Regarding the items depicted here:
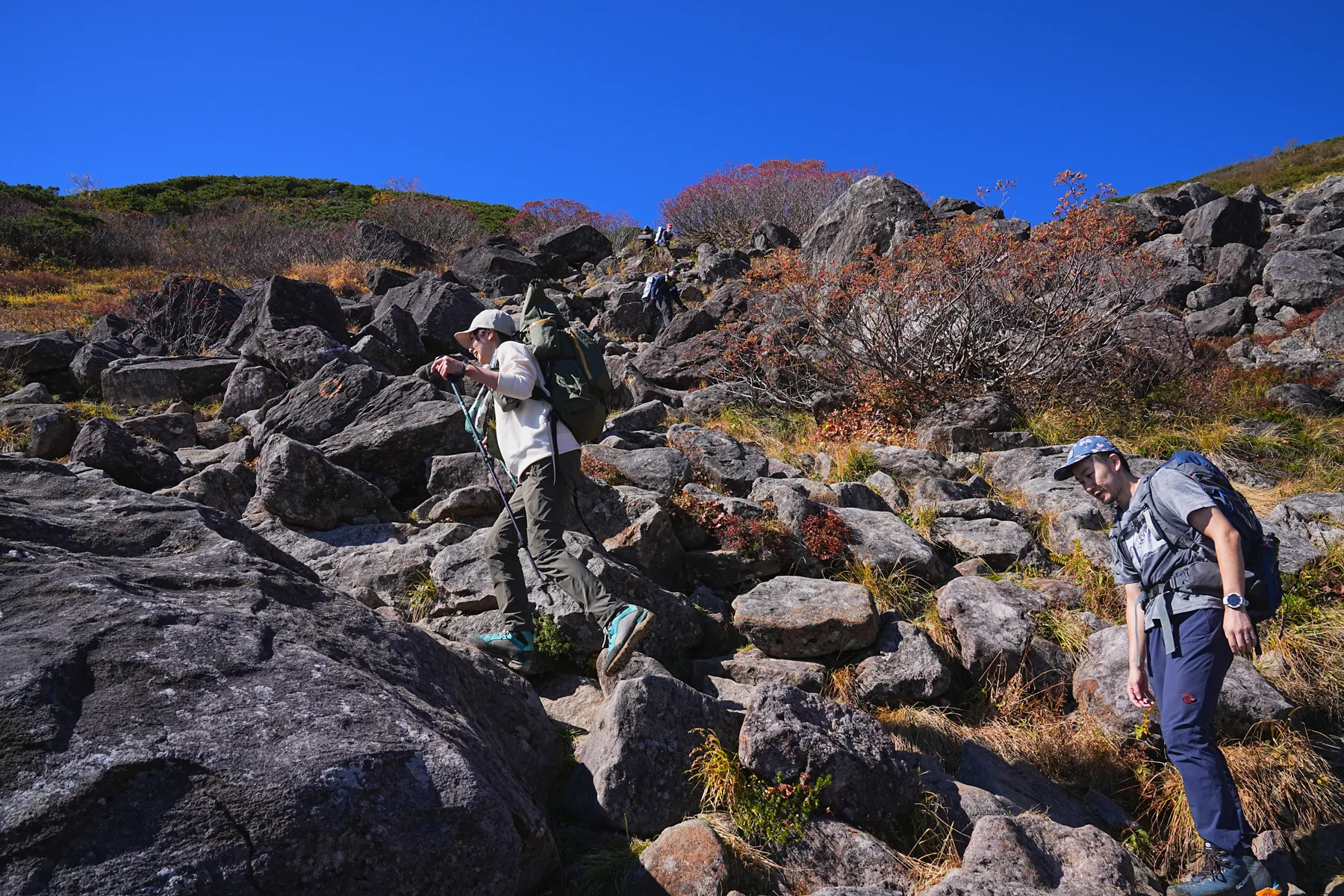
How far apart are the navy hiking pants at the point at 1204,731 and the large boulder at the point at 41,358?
55.5 feet

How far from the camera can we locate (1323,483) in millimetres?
8836

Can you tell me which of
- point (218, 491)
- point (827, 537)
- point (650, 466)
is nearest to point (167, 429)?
point (218, 491)

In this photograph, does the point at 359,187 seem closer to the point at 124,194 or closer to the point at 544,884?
the point at 124,194

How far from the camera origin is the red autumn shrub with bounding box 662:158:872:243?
29719 millimetres

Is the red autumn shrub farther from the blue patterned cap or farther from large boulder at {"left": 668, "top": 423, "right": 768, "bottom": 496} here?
the blue patterned cap

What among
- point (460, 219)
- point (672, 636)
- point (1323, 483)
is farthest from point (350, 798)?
point (460, 219)

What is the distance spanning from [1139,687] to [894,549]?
3027 millimetres

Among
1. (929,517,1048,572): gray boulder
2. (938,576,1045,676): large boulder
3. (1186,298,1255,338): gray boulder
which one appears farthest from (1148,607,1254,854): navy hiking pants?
(1186,298,1255,338): gray boulder

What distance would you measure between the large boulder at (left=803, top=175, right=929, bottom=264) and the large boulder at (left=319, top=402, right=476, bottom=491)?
32.9 ft

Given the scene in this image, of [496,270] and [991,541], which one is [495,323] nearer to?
[991,541]

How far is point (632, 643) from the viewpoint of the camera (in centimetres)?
439

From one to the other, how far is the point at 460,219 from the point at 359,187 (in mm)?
14480

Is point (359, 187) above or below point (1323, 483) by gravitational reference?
above

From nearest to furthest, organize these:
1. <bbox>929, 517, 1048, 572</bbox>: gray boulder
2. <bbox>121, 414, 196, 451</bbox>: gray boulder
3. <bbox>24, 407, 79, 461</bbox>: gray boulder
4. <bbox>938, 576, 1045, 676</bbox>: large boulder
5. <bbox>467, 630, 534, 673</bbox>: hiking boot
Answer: <bbox>467, 630, 534, 673</bbox>: hiking boot, <bbox>938, 576, 1045, 676</bbox>: large boulder, <bbox>929, 517, 1048, 572</bbox>: gray boulder, <bbox>24, 407, 79, 461</bbox>: gray boulder, <bbox>121, 414, 196, 451</bbox>: gray boulder
